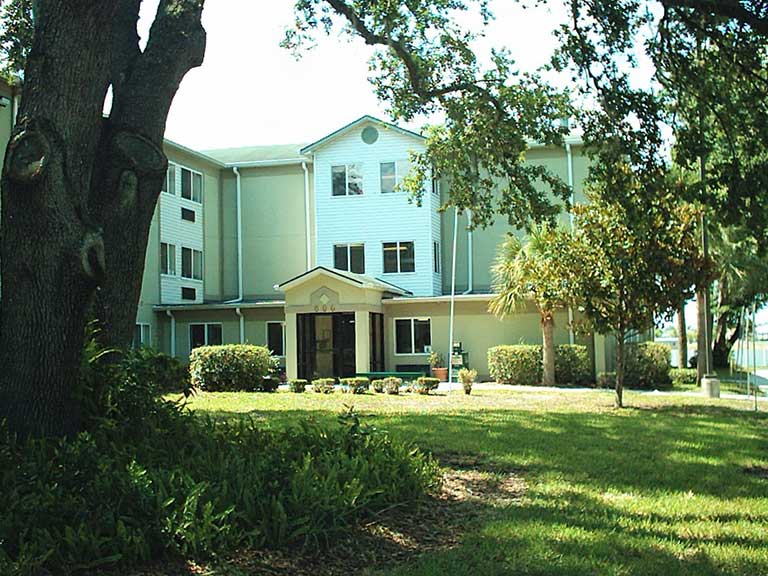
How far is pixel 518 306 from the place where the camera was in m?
27.2

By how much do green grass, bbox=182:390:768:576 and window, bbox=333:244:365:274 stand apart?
14499 mm

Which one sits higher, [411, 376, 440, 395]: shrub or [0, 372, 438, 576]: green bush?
[0, 372, 438, 576]: green bush

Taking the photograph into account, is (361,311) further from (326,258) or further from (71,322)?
(71,322)

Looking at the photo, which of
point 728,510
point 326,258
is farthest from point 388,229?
point 728,510

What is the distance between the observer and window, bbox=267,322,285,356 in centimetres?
3152

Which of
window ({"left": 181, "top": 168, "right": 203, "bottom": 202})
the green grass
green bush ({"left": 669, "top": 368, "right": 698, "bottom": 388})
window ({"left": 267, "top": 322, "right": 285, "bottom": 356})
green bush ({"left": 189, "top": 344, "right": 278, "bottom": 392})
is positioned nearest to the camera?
the green grass

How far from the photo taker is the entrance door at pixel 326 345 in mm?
29312

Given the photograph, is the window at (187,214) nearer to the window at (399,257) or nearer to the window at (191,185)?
the window at (191,185)

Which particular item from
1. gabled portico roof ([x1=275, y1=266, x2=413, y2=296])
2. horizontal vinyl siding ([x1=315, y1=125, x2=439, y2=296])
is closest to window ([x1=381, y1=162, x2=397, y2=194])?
horizontal vinyl siding ([x1=315, y1=125, x2=439, y2=296])

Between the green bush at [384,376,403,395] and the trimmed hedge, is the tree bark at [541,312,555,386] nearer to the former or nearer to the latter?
the trimmed hedge

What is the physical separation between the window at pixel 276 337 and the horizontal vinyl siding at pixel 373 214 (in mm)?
2942

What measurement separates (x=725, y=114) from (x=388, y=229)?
70.4 ft

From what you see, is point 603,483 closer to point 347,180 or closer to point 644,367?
point 644,367

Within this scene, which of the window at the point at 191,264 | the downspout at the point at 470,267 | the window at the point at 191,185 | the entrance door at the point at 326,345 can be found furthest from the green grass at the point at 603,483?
the window at the point at 191,185
